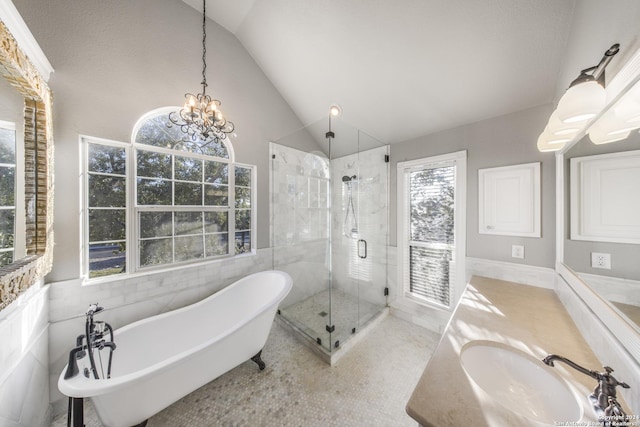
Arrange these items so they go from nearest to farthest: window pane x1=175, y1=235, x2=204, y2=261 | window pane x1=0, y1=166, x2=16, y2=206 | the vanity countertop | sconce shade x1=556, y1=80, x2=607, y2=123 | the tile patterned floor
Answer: the vanity countertop → sconce shade x1=556, y1=80, x2=607, y2=123 → window pane x1=0, y1=166, x2=16, y2=206 → the tile patterned floor → window pane x1=175, y1=235, x2=204, y2=261

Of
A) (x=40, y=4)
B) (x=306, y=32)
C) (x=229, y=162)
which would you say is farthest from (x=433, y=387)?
(x=40, y=4)

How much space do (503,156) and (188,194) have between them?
10.4 feet

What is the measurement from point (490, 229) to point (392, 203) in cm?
104

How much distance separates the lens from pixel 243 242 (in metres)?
2.55

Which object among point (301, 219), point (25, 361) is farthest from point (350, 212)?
point (25, 361)

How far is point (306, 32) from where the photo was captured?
1.98m

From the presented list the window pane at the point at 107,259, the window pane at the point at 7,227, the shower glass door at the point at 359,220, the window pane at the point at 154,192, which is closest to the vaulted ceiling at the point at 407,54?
the shower glass door at the point at 359,220

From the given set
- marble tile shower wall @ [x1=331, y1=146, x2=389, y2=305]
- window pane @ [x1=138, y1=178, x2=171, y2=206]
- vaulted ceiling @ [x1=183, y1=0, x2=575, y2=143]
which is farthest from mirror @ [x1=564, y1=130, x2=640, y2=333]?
window pane @ [x1=138, y1=178, x2=171, y2=206]

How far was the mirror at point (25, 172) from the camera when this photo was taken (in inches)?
38.3

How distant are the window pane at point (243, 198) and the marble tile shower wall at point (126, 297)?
653 millimetres

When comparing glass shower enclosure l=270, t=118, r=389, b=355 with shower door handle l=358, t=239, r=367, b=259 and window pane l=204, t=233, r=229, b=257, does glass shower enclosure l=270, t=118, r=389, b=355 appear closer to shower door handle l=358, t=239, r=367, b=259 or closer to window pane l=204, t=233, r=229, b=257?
shower door handle l=358, t=239, r=367, b=259

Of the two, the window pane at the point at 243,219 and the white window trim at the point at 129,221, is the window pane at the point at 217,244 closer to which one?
the white window trim at the point at 129,221

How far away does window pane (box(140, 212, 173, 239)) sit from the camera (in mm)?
1906

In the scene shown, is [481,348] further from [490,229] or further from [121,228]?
[121,228]
